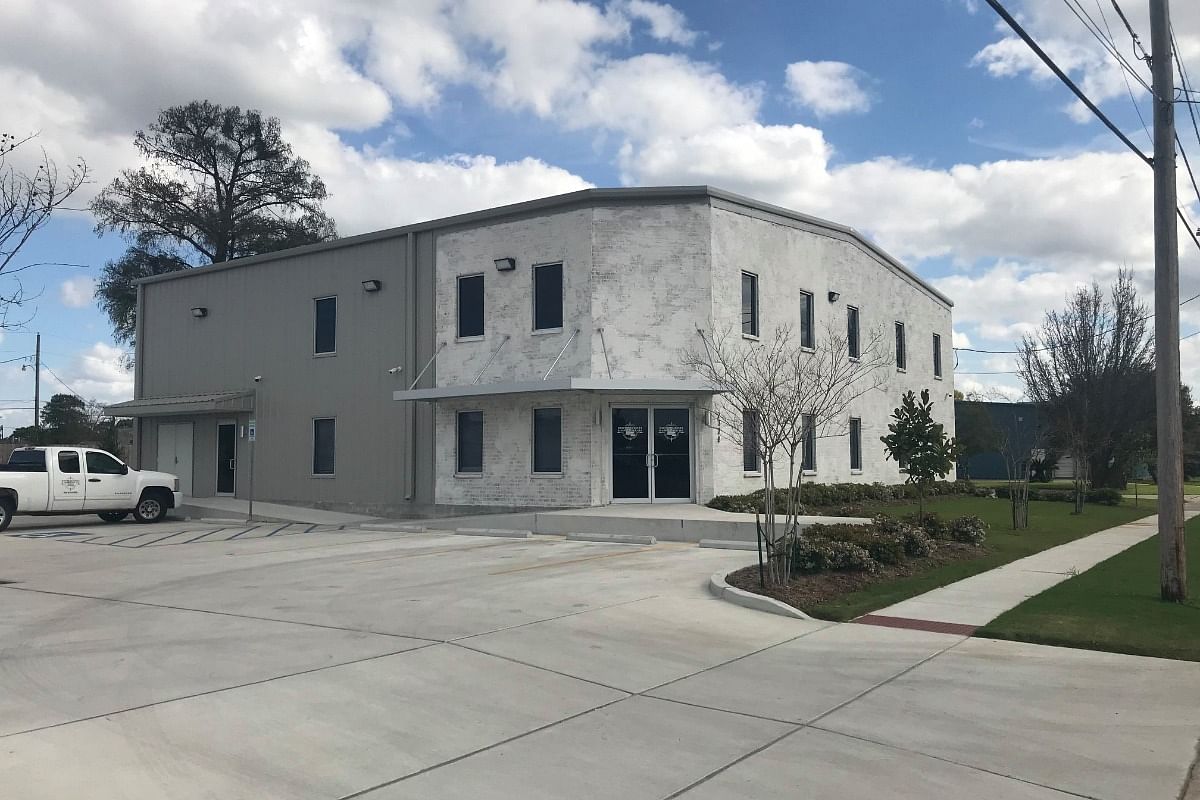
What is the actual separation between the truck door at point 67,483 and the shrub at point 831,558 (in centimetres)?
1799

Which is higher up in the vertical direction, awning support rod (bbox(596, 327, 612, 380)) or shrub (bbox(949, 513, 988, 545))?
awning support rod (bbox(596, 327, 612, 380))

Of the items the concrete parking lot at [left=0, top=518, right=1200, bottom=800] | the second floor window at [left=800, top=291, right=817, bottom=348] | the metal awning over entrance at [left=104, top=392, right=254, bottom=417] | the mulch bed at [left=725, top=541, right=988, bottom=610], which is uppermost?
the second floor window at [left=800, top=291, right=817, bottom=348]

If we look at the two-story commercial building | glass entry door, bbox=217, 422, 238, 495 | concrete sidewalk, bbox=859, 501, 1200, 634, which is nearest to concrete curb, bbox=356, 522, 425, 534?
the two-story commercial building

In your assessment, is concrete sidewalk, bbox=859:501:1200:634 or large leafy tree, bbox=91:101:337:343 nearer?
concrete sidewalk, bbox=859:501:1200:634

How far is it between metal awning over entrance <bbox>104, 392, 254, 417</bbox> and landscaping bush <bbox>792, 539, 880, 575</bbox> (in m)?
21.0

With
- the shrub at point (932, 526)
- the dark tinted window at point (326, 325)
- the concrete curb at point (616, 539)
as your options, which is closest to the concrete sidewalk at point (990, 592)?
the shrub at point (932, 526)

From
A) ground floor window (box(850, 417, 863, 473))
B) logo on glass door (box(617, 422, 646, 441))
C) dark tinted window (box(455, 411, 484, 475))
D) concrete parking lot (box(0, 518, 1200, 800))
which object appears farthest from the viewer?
ground floor window (box(850, 417, 863, 473))

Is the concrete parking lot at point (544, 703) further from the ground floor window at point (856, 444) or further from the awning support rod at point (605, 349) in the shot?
the ground floor window at point (856, 444)

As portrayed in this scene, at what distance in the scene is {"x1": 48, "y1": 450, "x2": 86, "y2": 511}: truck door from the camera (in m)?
22.1

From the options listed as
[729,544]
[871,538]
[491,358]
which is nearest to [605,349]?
[491,358]

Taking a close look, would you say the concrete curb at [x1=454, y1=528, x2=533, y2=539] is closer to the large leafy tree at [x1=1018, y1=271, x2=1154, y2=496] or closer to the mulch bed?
the mulch bed

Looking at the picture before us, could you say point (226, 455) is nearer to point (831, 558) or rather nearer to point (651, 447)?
point (651, 447)

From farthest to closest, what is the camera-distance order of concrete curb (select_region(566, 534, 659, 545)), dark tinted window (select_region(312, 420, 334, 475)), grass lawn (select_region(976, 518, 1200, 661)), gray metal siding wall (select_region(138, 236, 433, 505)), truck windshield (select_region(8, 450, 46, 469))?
dark tinted window (select_region(312, 420, 334, 475)) < gray metal siding wall (select_region(138, 236, 433, 505)) < truck windshield (select_region(8, 450, 46, 469)) < concrete curb (select_region(566, 534, 659, 545)) < grass lawn (select_region(976, 518, 1200, 661))

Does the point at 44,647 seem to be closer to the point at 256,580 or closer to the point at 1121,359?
the point at 256,580
